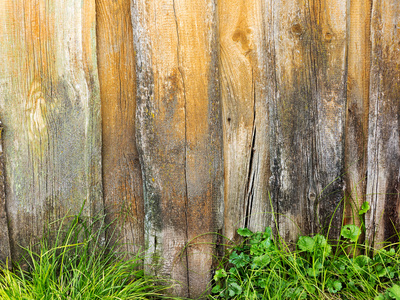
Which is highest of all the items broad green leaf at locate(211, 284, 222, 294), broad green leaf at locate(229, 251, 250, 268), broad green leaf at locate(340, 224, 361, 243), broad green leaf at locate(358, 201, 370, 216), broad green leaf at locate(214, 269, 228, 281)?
broad green leaf at locate(358, 201, 370, 216)

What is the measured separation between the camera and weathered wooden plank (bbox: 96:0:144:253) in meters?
1.78

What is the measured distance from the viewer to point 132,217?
1950mm

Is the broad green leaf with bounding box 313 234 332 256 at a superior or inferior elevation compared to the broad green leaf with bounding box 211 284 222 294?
superior

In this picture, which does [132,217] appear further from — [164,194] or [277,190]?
[277,190]

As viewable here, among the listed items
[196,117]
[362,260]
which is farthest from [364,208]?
[196,117]

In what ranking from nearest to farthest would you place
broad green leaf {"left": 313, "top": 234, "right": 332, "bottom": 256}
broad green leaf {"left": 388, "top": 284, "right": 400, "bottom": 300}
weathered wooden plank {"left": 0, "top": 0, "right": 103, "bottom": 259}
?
broad green leaf {"left": 388, "top": 284, "right": 400, "bottom": 300} < weathered wooden plank {"left": 0, "top": 0, "right": 103, "bottom": 259} < broad green leaf {"left": 313, "top": 234, "right": 332, "bottom": 256}

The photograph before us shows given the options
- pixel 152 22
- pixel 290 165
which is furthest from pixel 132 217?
pixel 152 22

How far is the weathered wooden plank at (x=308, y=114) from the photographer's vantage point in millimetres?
1741

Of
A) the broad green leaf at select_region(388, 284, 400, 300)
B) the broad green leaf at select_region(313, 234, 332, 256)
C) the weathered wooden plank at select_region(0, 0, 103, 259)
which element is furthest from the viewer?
the broad green leaf at select_region(313, 234, 332, 256)

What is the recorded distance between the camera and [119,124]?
6.14ft

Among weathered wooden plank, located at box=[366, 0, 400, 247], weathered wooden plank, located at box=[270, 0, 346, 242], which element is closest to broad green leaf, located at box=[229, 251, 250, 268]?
weathered wooden plank, located at box=[270, 0, 346, 242]

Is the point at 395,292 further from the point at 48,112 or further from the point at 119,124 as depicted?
the point at 48,112

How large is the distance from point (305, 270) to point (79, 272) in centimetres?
126

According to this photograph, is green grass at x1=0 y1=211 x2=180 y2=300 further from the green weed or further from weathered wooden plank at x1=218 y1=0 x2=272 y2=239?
weathered wooden plank at x1=218 y1=0 x2=272 y2=239
